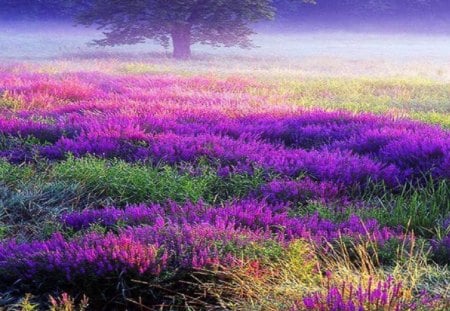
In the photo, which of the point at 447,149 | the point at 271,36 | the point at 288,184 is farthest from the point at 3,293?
the point at 271,36

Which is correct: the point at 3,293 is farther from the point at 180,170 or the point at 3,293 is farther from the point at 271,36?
the point at 271,36

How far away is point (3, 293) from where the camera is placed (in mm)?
3359

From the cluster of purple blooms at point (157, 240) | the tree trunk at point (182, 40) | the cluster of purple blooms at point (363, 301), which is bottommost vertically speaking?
the tree trunk at point (182, 40)

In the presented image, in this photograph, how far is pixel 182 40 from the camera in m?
29.6

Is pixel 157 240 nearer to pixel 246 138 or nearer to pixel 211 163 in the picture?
pixel 211 163

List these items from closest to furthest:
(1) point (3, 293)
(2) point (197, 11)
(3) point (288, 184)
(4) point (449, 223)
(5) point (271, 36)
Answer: (1) point (3, 293) → (4) point (449, 223) → (3) point (288, 184) → (2) point (197, 11) → (5) point (271, 36)

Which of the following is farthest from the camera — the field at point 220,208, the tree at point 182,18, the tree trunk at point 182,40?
the tree trunk at point 182,40

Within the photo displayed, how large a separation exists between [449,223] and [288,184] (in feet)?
4.57

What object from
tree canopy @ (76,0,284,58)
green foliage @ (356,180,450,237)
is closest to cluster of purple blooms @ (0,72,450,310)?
green foliage @ (356,180,450,237)

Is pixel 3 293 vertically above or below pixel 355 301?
below

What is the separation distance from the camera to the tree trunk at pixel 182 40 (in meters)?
29.4

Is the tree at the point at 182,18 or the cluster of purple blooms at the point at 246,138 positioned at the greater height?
the tree at the point at 182,18

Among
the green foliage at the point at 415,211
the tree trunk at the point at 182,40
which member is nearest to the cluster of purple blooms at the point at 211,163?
the green foliage at the point at 415,211

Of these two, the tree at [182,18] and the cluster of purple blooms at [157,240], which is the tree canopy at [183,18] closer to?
the tree at [182,18]
